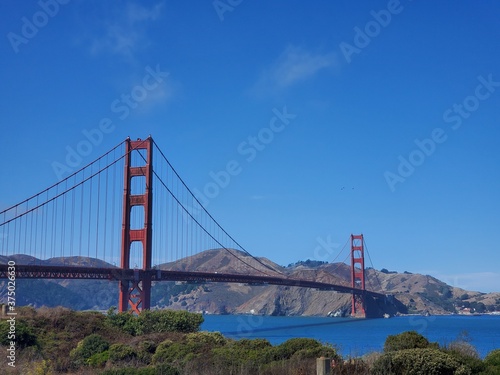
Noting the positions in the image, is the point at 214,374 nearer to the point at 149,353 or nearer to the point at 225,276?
the point at 149,353

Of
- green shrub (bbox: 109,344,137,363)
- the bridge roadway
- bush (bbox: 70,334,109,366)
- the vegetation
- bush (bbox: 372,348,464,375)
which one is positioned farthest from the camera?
the bridge roadway

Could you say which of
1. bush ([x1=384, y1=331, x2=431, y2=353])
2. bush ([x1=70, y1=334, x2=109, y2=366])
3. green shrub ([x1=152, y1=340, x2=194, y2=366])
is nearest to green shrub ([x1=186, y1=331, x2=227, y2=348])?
green shrub ([x1=152, y1=340, x2=194, y2=366])

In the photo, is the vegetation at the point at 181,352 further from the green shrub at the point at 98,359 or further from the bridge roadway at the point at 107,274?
the bridge roadway at the point at 107,274

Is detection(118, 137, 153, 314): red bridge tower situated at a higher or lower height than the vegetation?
higher

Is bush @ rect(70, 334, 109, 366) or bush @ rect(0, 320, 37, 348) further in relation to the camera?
bush @ rect(0, 320, 37, 348)

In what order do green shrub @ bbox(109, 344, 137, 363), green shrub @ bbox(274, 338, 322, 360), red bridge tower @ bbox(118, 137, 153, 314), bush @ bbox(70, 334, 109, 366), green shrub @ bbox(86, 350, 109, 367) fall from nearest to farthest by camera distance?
green shrub @ bbox(274, 338, 322, 360)
green shrub @ bbox(86, 350, 109, 367)
green shrub @ bbox(109, 344, 137, 363)
bush @ bbox(70, 334, 109, 366)
red bridge tower @ bbox(118, 137, 153, 314)

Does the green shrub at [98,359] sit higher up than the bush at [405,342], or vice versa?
the bush at [405,342]

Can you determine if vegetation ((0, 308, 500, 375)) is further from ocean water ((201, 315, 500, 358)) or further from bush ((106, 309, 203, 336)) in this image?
ocean water ((201, 315, 500, 358))

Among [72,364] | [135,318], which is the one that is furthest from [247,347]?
[135,318]

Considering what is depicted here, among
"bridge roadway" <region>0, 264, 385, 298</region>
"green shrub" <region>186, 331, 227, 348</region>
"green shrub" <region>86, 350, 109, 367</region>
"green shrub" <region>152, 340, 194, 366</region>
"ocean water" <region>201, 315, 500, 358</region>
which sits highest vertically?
"bridge roadway" <region>0, 264, 385, 298</region>

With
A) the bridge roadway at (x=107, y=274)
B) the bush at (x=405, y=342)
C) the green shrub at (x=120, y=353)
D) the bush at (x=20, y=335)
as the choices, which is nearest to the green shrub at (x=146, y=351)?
the green shrub at (x=120, y=353)
